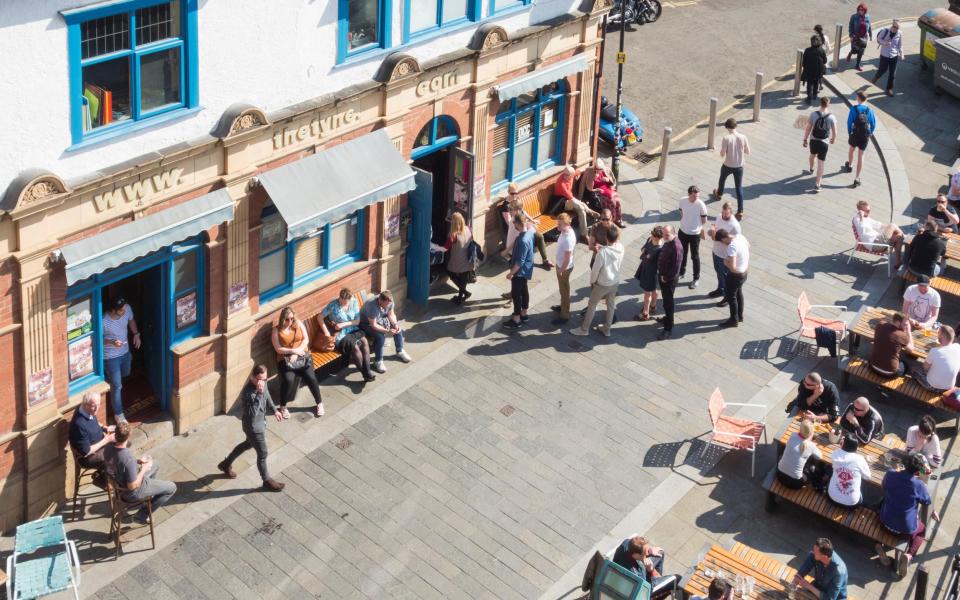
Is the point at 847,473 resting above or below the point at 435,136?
below

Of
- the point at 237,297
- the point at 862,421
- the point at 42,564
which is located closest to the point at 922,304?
the point at 862,421

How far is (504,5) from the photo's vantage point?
2059cm

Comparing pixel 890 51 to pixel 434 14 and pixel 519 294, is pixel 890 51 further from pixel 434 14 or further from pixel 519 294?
pixel 434 14

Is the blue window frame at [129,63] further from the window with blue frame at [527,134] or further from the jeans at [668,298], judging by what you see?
the jeans at [668,298]

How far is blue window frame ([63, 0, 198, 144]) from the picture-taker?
1439cm

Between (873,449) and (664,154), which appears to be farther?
(664,154)

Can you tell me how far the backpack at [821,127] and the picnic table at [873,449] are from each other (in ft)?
31.3

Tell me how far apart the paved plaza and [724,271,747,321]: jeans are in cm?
25

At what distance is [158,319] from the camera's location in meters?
16.8

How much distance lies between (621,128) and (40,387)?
14776mm

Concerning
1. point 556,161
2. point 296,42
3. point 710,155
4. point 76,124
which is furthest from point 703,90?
point 76,124

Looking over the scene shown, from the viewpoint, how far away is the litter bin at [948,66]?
98.1 ft

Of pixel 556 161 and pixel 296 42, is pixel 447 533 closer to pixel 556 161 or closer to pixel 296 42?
pixel 296 42

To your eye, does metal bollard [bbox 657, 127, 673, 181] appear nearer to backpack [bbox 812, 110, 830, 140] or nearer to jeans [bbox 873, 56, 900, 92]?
backpack [bbox 812, 110, 830, 140]
